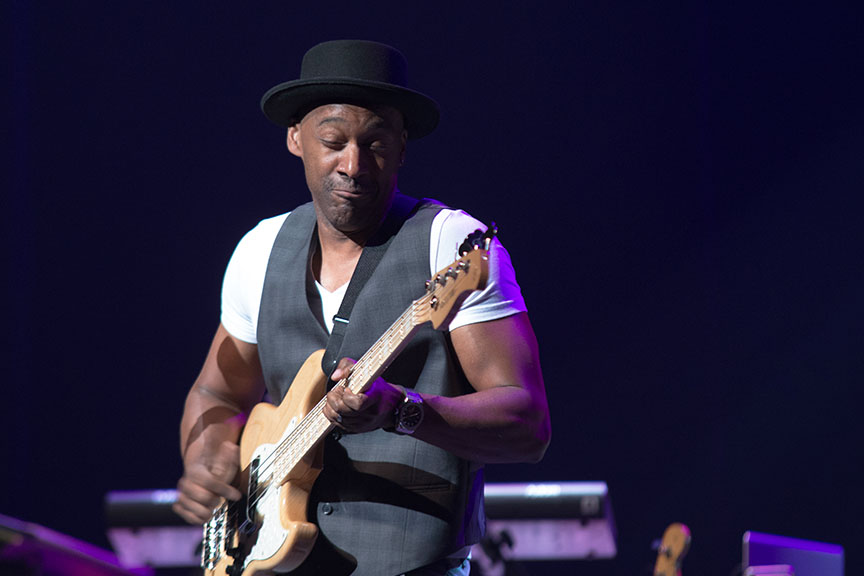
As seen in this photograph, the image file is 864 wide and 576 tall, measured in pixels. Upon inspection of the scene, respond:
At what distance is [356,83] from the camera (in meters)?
2.66

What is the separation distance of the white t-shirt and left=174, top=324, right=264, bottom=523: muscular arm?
0.09 m

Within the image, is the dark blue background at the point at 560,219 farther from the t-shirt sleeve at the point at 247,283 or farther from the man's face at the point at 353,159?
the man's face at the point at 353,159

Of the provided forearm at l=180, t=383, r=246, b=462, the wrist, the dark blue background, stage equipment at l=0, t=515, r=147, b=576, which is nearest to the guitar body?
forearm at l=180, t=383, r=246, b=462

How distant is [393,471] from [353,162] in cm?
80

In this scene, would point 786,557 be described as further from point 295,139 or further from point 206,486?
point 295,139

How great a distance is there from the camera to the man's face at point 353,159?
269 centimetres

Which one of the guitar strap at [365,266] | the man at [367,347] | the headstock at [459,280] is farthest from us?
the guitar strap at [365,266]

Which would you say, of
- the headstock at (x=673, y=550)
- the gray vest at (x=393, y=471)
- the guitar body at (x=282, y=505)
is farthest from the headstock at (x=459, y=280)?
the headstock at (x=673, y=550)

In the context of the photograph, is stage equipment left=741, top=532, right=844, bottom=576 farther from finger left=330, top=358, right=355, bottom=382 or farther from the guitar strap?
finger left=330, top=358, right=355, bottom=382

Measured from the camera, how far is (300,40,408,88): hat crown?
2.71 meters

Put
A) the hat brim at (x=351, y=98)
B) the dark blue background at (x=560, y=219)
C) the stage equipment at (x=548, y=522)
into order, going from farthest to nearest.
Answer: the dark blue background at (x=560, y=219), the stage equipment at (x=548, y=522), the hat brim at (x=351, y=98)

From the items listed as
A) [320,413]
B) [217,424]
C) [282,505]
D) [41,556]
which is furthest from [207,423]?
[41,556]

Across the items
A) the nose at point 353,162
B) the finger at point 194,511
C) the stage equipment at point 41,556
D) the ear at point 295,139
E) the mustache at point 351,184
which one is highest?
the ear at point 295,139

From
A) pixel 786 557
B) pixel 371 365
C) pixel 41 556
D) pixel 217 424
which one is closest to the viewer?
pixel 41 556
